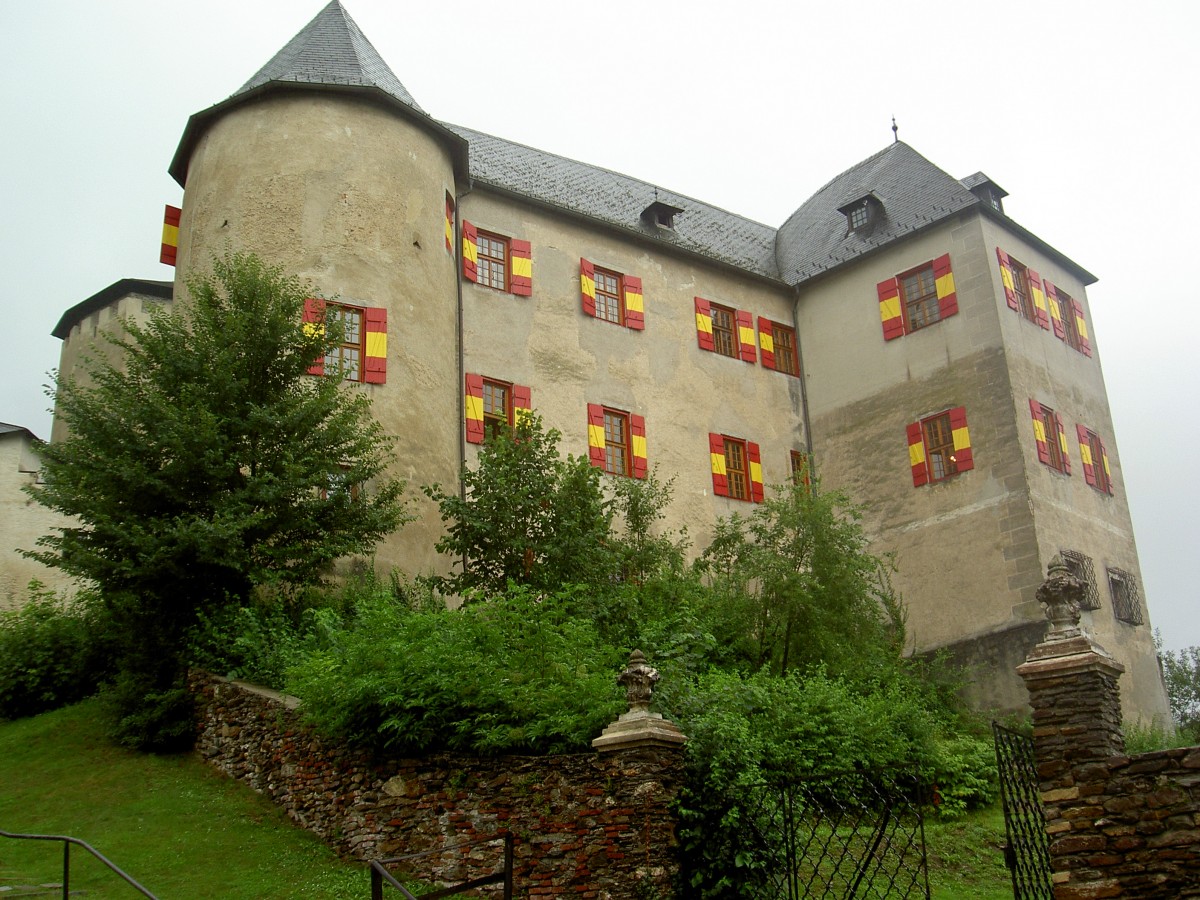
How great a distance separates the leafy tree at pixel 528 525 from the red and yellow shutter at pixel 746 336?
366 inches

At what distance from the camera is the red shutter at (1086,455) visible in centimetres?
2395

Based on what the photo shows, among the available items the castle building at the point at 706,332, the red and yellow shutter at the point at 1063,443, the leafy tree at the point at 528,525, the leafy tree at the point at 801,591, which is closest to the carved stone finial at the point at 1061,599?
the leafy tree at the point at 801,591

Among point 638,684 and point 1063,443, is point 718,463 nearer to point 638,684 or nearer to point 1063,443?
point 1063,443

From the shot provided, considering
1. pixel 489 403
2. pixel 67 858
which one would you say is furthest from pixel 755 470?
pixel 67 858

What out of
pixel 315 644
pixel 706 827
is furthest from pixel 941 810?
pixel 315 644

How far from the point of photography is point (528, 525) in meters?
17.1

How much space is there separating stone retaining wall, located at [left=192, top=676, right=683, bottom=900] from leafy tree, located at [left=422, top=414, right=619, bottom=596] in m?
4.58

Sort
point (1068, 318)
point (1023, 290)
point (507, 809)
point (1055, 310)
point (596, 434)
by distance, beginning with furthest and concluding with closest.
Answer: point (1068, 318) → point (1055, 310) → point (1023, 290) → point (596, 434) → point (507, 809)

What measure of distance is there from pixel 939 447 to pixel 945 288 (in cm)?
321

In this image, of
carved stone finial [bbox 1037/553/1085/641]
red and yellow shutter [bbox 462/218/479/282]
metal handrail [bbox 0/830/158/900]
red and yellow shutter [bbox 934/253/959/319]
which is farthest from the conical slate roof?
carved stone finial [bbox 1037/553/1085/641]

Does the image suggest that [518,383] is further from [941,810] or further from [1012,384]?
[941,810]

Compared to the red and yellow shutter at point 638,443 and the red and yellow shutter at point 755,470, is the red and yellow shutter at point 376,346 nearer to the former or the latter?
the red and yellow shutter at point 638,443

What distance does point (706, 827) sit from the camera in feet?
34.3

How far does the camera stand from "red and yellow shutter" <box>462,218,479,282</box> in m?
22.2
